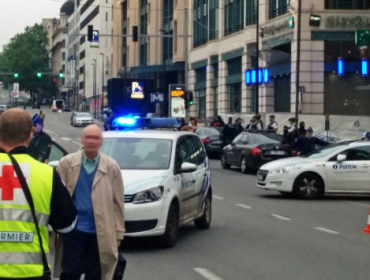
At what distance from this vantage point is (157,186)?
11.5m

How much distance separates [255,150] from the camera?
27922 millimetres

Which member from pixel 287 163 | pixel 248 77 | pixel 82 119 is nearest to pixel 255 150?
pixel 287 163

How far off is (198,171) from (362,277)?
13.6ft

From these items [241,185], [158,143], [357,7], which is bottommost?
[241,185]

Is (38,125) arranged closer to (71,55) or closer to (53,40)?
(71,55)

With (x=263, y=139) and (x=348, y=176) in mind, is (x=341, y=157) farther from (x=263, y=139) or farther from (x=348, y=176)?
(x=263, y=139)

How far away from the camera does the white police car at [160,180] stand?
37.2ft

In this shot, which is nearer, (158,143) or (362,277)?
(362,277)

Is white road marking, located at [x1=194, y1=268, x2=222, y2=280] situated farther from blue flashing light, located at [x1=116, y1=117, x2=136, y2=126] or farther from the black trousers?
blue flashing light, located at [x1=116, y1=117, x2=136, y2=126]

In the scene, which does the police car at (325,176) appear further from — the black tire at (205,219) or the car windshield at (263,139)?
the car windshield at (263,139)

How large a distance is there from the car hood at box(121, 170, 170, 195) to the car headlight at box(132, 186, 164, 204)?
5 centimetres

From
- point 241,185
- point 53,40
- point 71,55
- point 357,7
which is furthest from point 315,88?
point 53,40

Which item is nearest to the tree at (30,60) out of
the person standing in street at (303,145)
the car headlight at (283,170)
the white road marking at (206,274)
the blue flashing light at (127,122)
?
the blue flashing light at (127,122)

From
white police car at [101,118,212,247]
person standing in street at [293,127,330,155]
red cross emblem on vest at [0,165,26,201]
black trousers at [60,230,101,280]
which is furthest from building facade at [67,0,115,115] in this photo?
Answer: red cross emblem on vest at [0,165,26,201]
